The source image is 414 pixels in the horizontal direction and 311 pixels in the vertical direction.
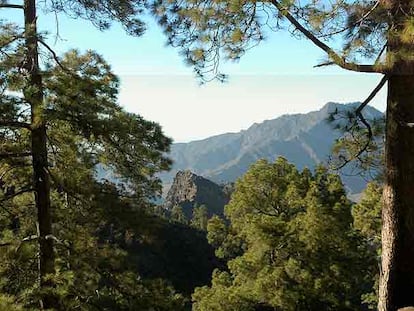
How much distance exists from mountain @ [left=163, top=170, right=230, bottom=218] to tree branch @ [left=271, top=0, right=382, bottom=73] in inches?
4137

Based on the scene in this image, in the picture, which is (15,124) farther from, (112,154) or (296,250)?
(296,250)

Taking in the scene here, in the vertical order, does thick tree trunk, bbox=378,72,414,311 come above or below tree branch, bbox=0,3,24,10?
below

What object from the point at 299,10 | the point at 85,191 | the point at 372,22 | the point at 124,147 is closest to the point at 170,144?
the point at 124,147

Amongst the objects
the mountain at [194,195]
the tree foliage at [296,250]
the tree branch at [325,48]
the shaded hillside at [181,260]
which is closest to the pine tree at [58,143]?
the tree branch at [325,48]

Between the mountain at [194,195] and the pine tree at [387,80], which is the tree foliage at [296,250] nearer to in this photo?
the pine tree at [387,80]

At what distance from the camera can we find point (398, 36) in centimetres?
486

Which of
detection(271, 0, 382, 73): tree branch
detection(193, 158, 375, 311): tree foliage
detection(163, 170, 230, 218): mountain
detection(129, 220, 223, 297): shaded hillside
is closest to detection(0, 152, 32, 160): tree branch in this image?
detection(271, 0, 382, 73): tree branch

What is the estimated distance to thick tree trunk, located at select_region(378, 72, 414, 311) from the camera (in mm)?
5637

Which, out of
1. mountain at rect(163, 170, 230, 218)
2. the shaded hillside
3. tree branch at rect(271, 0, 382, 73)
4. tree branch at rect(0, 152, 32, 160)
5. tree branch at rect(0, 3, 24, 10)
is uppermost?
tree branch at rect(0, 3, 24, 10)

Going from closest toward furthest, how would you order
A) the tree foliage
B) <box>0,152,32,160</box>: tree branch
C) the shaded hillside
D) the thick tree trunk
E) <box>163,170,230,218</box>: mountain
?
1. the thick tree trunk
2. <box>0,152,32,160</box>: tree branch
3. the tree foliage
4. the shaded hillside
5. <box>163,170,230,218</box>: mountain

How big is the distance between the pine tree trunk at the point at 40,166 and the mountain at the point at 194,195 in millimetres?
103277

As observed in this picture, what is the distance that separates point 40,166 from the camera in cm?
684

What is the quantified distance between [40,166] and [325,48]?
421 cm

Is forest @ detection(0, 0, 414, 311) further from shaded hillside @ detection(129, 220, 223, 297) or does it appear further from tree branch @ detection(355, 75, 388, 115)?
shaded hillside @ detection(129, 220, 223, 297)
